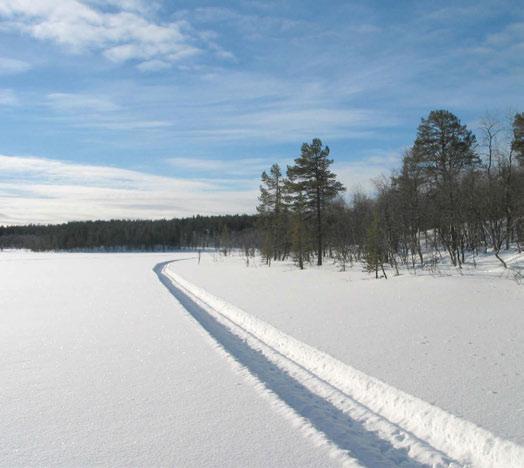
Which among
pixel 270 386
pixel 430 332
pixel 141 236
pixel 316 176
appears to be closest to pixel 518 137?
pixel 316 176

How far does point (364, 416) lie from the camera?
621 centimetres

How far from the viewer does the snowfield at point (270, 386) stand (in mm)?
5168

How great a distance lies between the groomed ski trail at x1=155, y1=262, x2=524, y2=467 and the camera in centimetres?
503

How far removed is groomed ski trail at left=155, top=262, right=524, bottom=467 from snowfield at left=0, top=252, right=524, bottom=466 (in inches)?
0.9

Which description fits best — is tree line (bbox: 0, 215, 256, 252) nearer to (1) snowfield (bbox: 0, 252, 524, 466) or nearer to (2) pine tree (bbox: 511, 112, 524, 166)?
(2) pine tree (bbox: 511, 112, 524, 166)

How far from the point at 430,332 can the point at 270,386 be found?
522 centimetres

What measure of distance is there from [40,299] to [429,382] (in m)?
17.1

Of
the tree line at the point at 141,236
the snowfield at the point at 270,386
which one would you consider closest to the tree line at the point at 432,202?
the snowfield at the point at 270,386

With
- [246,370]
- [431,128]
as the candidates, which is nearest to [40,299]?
[246,370]

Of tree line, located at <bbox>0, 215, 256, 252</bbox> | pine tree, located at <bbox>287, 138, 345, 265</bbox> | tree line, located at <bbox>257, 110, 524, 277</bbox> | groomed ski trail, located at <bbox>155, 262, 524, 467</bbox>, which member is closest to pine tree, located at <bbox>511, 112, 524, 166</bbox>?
tree line, located at <bbox>257, 110, 524, 277</bbox>

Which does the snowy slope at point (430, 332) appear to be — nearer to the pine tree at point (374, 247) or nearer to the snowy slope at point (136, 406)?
the snowy slope at point (136, 406)

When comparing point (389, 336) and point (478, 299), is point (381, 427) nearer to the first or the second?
point (389, 336)

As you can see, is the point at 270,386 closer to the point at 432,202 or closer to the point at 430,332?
the point at 430,332

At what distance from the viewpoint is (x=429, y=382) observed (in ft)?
23.5
